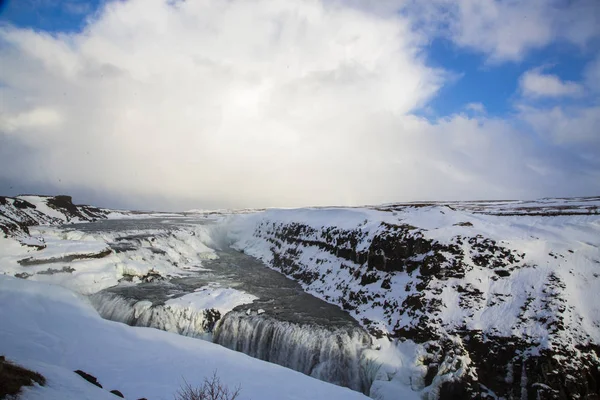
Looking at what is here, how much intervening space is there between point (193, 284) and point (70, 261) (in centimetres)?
1038

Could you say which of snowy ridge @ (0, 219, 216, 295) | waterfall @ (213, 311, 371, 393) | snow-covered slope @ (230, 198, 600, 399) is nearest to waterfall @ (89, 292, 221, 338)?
waterfall @ (213, 311, 371, 393)

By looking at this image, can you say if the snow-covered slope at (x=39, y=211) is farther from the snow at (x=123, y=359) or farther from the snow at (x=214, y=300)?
the snow at (x=123, y=359)

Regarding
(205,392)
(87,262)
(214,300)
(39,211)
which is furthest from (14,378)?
(39,211)

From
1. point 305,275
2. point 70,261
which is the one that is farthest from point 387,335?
point 70,261

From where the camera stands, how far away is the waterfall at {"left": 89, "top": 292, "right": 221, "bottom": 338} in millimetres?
21422

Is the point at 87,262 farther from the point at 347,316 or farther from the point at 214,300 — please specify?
the point at 347,316

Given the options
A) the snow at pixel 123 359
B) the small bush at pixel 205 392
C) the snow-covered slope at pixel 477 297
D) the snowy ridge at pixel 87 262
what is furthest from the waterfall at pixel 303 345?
the snowy ridge at pixel 87 262

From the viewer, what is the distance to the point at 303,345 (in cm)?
1917

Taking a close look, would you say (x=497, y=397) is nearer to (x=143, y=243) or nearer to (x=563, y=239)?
(x=563, y=239)

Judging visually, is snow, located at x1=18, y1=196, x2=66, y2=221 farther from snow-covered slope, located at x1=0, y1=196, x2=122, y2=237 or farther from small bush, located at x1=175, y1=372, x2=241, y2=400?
small bush, located at x1=175, y1=372, x2=241, y2=400

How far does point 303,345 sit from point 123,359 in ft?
32.2

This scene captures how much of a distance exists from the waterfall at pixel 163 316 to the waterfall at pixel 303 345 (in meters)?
1.13

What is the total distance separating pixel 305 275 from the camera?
33.5 metres

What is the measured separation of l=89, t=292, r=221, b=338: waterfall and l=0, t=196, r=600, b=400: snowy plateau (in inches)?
3.3
